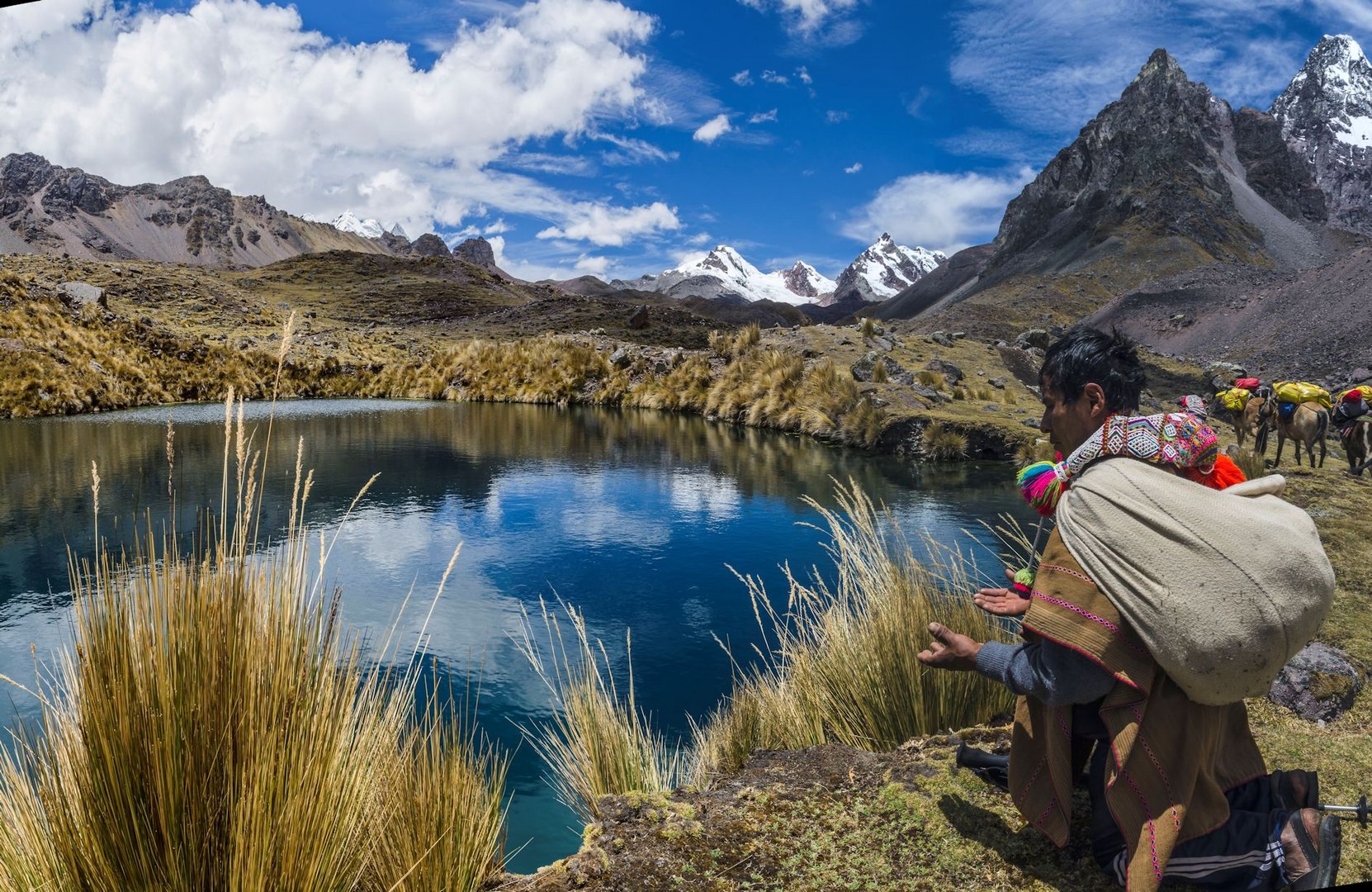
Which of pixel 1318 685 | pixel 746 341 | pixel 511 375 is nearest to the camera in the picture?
pixel 1318 685

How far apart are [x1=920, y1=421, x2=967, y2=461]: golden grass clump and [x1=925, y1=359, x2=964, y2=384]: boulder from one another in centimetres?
372

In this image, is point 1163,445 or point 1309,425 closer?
point 1163,445

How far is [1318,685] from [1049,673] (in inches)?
91.3

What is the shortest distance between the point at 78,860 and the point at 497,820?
1085 mm

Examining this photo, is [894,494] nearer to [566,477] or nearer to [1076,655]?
[566,477]

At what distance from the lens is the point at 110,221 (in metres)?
184

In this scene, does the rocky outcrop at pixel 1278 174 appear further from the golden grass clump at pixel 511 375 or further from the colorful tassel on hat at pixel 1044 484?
the colorful tassel on hat at pixel 1044 484

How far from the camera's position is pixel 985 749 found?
2574 mm

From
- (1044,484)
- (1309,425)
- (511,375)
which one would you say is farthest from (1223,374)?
(1044,484)

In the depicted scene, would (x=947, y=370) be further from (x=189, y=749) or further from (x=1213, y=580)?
(x=189, y=749)

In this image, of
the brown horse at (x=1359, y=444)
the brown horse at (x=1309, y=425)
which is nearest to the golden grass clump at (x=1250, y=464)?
the brown horse at (x=1309, y=425)

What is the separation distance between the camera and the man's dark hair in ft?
6.31

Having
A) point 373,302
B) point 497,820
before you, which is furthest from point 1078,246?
point 497,820

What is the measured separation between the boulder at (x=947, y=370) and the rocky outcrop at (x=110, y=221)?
178m
